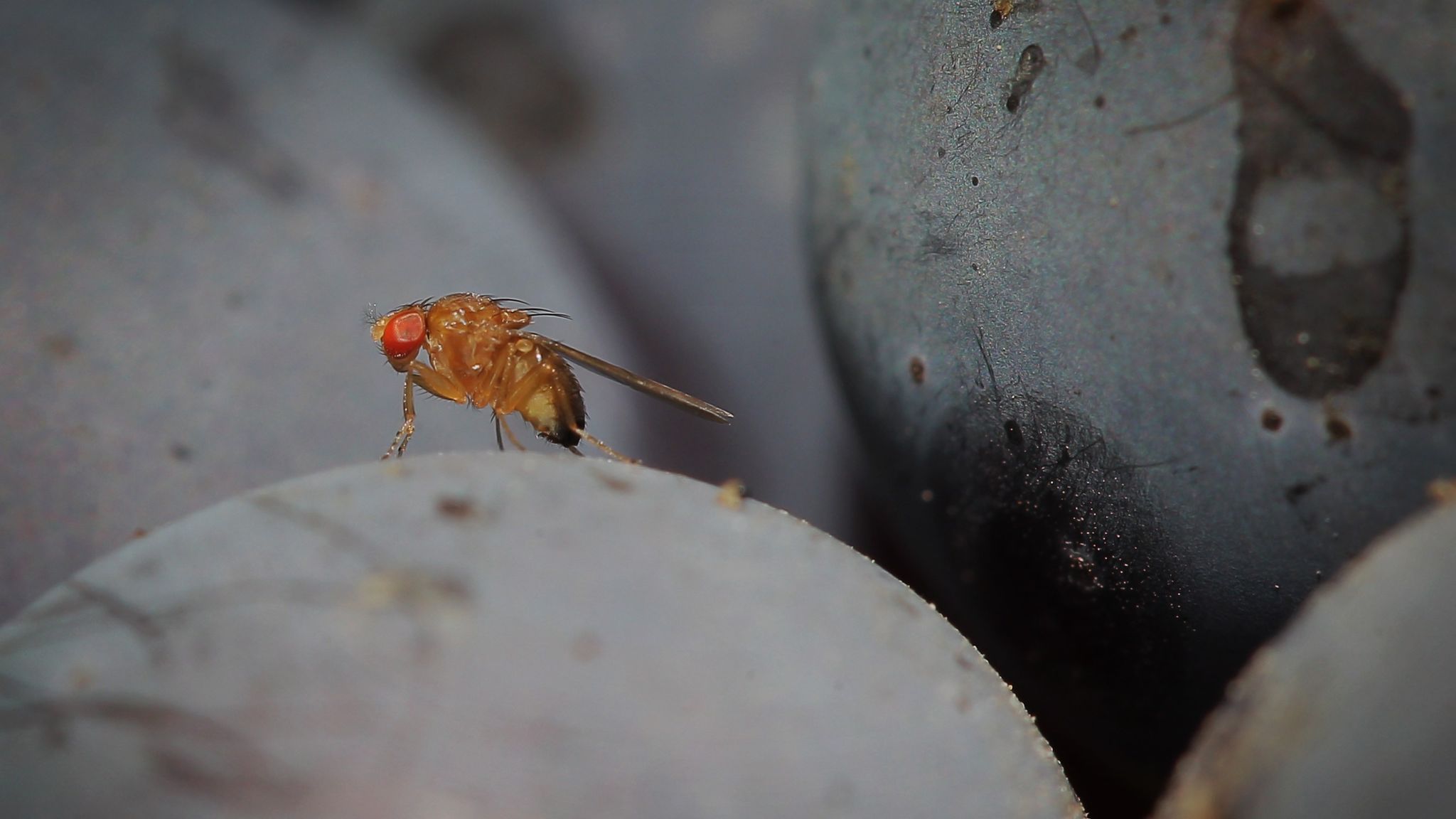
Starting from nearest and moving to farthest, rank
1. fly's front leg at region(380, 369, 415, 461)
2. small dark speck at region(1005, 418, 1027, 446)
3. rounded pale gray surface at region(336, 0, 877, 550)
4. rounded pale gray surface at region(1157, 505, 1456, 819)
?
rounded pale gray surface at region(1157, 505, 1456, 819) < small dark speck at region(1005, 418, 1027, 446) < fly's front leg at region(380, 369, 415, 461) < rounded pale gray surface at region(336, 0, 877, 550)

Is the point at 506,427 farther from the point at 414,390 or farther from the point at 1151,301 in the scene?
the point at 1151,301

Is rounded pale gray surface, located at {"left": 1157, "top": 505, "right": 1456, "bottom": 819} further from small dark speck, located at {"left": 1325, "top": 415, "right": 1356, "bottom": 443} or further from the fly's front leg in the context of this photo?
the fly's front leg

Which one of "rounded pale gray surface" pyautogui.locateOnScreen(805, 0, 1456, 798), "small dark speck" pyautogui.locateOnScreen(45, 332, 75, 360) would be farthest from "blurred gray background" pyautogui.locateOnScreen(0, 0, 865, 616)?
"rounded pale gray surface" pyautogui.locateOnScreen(805, 0, 1456, 798)

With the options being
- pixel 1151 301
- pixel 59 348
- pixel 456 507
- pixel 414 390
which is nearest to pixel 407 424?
→ pixel 414 390

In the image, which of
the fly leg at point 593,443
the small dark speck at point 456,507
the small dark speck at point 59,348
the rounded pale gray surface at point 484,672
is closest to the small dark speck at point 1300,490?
the rounded pale gray surface at point 484,672

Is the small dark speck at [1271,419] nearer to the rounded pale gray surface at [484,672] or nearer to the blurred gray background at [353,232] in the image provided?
the rounded pale gray surface at [484,672]

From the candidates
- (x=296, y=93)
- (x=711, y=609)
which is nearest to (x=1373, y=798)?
(x=711, y=609)

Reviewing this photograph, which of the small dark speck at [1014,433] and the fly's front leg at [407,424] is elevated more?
the fly's front leg at [407,424]
